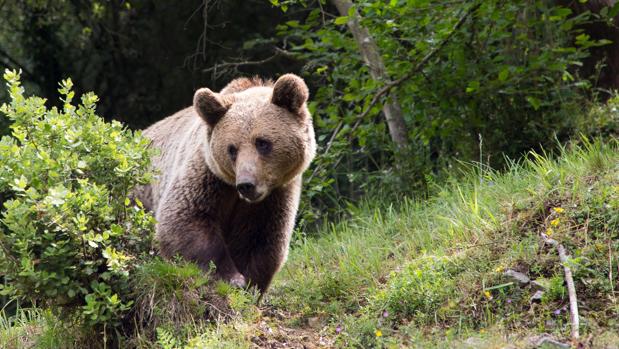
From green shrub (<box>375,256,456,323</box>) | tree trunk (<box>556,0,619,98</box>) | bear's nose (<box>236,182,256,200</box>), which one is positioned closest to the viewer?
green shrub (<box>375,256,456,323</box>)

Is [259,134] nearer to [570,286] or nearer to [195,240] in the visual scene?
[195,240]

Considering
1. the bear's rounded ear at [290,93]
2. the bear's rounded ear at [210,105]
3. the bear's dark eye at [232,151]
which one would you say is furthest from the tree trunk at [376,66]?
the bear's dark eye at [232,151]

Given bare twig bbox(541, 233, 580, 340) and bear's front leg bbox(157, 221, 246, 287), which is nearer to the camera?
bare twig bbox(541, 233, 580, 340)

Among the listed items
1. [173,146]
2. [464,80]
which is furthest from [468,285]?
[464,80]

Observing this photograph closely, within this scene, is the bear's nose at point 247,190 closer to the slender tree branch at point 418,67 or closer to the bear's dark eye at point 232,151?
the bear's dark eye at point 232,151

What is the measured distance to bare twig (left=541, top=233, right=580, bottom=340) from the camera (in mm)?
4152

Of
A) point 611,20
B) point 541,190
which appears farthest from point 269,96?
point 611,20

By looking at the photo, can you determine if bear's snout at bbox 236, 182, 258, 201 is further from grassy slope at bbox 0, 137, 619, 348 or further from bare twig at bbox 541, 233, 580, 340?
bare twig at bbox 541, 233, 580, 340

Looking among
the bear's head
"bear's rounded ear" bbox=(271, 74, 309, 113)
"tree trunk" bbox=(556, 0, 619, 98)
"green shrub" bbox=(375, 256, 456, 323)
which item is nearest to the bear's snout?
the bear's head

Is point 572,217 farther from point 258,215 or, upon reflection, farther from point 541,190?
point 258,215

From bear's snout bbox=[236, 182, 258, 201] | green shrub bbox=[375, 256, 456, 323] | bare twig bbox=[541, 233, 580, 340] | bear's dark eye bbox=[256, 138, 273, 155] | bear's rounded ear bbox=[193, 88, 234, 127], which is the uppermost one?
bear's rounded ear bbox=[193, 88, 234, 127]

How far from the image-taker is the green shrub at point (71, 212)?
4.50 metres

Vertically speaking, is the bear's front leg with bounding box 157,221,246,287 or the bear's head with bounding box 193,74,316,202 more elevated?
the bear's head with bounding box 193,74,316,202

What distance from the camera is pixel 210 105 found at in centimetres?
557
